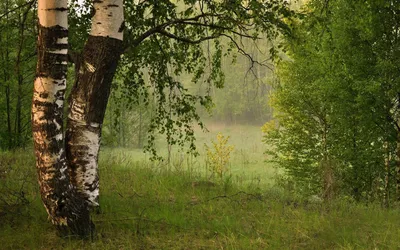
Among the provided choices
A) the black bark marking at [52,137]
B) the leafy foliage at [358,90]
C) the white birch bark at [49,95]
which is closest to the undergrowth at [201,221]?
the black bark marking at [52,137]

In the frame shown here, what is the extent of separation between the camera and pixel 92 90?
4195 millimetres

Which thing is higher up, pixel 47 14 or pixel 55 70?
pixel 47 14

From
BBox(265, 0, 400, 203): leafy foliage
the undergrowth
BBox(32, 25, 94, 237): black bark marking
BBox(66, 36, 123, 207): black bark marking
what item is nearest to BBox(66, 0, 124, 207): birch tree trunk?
BBox(66, 36, 123, 207): black bark marking

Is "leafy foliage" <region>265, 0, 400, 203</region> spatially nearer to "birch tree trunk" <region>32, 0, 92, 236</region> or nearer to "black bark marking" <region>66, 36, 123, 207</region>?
"black bark marking" <region>66, 36, 123, 207</region>

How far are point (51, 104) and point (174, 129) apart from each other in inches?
124

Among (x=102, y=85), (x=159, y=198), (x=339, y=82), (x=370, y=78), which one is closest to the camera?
(x=102, y=85)

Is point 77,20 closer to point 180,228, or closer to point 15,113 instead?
point 180,228

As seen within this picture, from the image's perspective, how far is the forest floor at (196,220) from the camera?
3939 mm

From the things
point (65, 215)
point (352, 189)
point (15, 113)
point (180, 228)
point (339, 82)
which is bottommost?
point (352, 189)

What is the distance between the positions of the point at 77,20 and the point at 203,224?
4.21 metres

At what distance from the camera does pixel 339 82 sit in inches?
365

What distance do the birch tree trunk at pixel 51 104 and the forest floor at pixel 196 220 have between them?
1.81 ft

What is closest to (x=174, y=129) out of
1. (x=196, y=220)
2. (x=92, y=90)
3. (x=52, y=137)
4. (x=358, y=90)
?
(x=196, y=220)

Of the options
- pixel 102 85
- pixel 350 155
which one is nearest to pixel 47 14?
pixel 102 85
